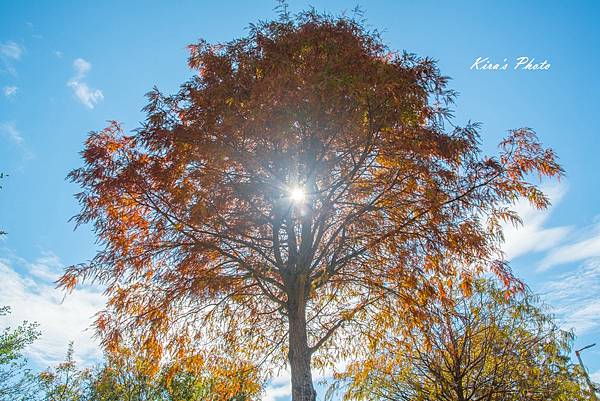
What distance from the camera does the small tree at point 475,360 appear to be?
23.0ft

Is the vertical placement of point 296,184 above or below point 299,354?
above

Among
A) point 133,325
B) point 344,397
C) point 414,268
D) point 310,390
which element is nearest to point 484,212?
point 414,268

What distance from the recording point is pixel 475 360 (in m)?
7.25

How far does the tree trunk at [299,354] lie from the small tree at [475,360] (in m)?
1.62

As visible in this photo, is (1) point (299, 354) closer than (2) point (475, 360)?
Yes

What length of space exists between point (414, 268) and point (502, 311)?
10.4 ft

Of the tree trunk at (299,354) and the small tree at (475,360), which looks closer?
the tree trunk at (299,354)

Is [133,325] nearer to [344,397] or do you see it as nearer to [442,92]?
[344,397]

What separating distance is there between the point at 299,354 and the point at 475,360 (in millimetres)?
3647

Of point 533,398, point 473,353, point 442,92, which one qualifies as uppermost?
point 442,92

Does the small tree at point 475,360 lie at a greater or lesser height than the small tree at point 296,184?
lesser

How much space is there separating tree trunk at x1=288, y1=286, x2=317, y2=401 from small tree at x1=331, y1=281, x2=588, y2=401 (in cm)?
162

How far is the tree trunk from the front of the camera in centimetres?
565

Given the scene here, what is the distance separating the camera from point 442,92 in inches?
223
